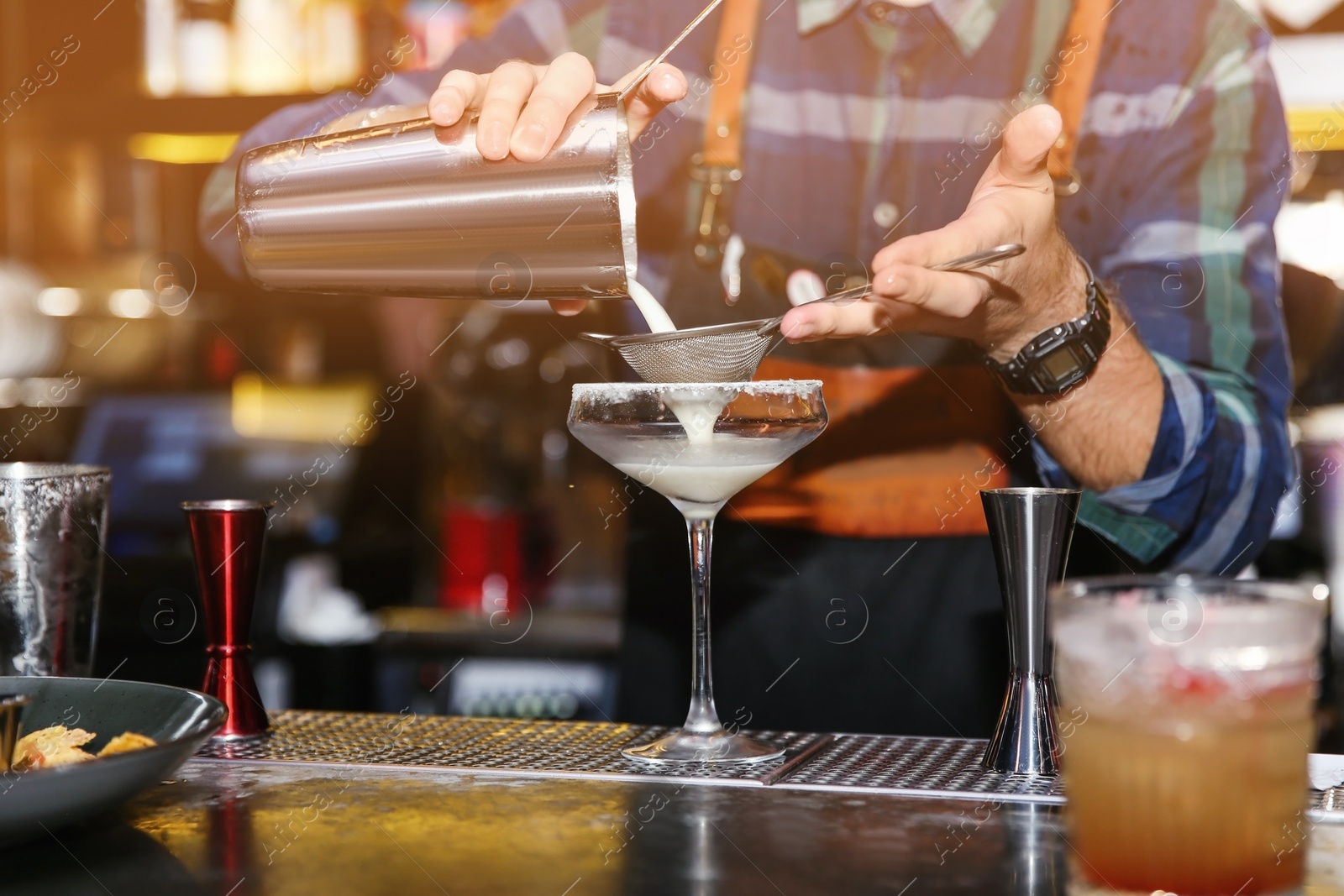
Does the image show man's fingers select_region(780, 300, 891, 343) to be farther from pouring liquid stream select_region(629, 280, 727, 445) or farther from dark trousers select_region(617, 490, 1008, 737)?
dark trousers select_region(617, 490, 1008, 737)

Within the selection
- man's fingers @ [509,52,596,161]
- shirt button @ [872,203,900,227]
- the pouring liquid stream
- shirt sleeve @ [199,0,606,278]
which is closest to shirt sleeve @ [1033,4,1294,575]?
shirt button @ [872,203,900,227]

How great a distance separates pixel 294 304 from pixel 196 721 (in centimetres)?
293

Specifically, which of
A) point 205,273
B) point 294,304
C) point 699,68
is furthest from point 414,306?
point 699,68

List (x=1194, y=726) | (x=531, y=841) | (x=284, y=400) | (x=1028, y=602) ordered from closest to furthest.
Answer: (x=1194, y=726) < (x=531, y=841) < (x=1028, y=602) < (x=284, y=400)

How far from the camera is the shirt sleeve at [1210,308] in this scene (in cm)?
154

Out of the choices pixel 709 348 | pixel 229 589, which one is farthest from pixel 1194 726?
pixel 229 589

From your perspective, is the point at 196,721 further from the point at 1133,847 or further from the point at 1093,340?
the point at 1093,340

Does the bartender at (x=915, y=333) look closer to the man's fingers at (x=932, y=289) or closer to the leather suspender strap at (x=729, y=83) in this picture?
the leather suspender strap at (x=729, y=83)

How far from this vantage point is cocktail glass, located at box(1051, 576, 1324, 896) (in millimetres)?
619

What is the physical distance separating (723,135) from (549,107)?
62cm

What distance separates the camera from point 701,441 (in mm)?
1168

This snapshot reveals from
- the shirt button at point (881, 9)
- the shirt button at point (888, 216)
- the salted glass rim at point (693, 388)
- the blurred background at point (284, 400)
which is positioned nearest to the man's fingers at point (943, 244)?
the salted glass rim at point (693, 388)

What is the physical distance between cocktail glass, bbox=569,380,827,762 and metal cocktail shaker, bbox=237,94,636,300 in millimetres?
146

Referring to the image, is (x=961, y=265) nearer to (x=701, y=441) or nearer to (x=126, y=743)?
(x=701, y=441)
